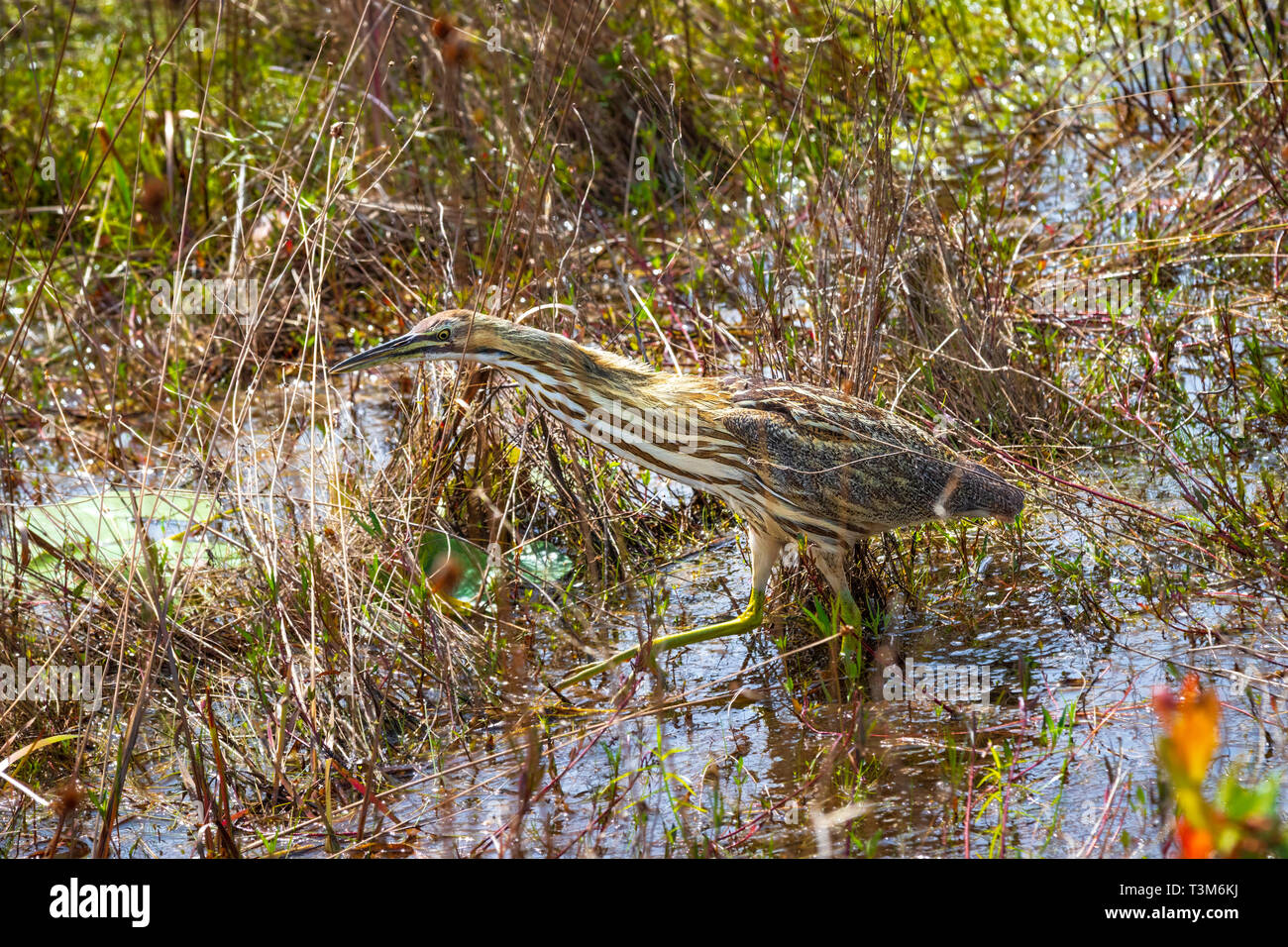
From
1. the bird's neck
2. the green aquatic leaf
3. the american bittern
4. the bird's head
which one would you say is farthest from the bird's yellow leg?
the green aquatic leaf

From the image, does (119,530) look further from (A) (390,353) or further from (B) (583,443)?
(A) (390,353)

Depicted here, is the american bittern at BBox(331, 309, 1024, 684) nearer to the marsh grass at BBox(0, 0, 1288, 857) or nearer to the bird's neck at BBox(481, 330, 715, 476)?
the bird's neck at BBox(481, 330, 715, 476)

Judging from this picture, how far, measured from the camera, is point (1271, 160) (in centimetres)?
486

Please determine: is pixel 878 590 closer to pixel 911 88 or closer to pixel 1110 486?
Answer: pixel 1110 486

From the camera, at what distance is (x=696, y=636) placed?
366 cm

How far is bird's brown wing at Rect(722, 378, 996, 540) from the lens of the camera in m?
3.57

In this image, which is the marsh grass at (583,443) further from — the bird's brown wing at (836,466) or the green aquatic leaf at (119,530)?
the bird's brown wing at (836,466)

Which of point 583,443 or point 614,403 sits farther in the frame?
point 583,443

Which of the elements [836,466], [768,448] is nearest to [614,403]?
[768,448]

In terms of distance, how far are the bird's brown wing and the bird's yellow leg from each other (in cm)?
A: 27

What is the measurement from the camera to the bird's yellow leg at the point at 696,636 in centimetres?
351

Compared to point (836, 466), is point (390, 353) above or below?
above

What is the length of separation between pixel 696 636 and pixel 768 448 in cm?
52
